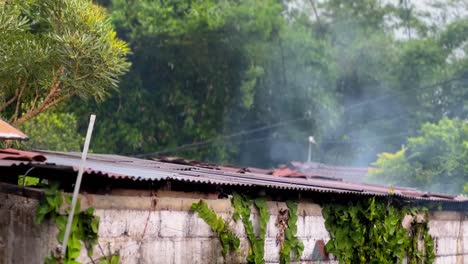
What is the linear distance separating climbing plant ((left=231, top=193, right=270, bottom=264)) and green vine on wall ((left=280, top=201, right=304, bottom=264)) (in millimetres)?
430

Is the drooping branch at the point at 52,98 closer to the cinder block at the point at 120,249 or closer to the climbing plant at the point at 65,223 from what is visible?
the cinder block at the point at 120,249

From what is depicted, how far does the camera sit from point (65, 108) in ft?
79.0

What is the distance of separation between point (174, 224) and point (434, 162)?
16.3 metres

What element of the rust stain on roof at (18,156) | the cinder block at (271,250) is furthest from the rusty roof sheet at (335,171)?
the rust stain on roof at (18,156)

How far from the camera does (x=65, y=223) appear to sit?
616 cm

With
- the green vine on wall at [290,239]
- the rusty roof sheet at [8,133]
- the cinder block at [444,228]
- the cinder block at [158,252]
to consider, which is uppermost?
the rusty roof sheet at [8,133]

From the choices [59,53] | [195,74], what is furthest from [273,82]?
[59,53]

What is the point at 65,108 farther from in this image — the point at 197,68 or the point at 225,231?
the point at 225,231

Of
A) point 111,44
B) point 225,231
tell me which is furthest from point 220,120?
point 225,231

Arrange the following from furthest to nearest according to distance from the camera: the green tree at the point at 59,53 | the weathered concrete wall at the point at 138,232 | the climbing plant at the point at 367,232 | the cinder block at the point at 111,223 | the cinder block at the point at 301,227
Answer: the green tree at the point at 59,53, the climbing plant at the point at 367,232, the cinder block at the point at 301,227, the cinder block at the point at 111,223, the weathered concrete wall at the point at 138,232

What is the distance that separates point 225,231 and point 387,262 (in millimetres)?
3614

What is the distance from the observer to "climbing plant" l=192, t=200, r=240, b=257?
7531mm

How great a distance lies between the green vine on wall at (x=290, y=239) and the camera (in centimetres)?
867

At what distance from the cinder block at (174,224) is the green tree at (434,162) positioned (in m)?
15.2
